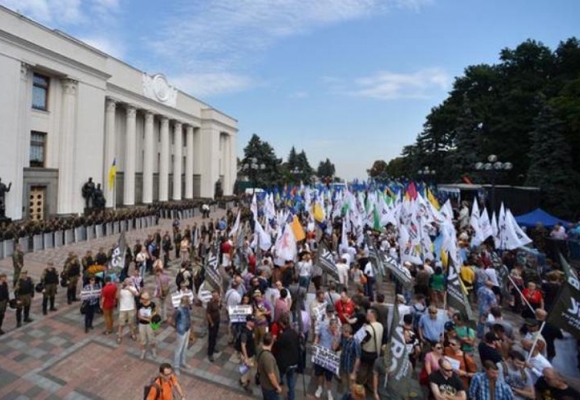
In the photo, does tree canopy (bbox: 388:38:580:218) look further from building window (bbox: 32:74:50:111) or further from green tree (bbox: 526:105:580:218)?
building window (bbox: 32:74:50:111)

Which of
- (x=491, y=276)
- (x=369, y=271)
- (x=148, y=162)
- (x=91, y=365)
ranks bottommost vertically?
(x=91, y=365)

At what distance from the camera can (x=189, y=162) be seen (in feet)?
158

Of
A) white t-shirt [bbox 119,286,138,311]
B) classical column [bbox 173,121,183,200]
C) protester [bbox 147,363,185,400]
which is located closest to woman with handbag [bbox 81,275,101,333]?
white t-shirt [bbox 119,286,138,311]

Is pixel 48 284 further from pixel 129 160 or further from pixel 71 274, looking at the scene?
pixel 129 160

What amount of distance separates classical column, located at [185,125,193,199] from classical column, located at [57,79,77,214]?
70.6 ft

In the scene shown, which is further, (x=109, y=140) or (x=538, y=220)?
(x=109, y=140)

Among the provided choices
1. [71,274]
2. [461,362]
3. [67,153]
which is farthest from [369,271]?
[67,153]

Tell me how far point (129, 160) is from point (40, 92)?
10.7 metres

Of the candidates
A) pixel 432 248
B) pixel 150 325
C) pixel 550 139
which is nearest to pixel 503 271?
pixel 432 248

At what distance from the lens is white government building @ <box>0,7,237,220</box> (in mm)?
22031

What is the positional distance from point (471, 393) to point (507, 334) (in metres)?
1.68

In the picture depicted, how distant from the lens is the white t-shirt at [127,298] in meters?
8.00

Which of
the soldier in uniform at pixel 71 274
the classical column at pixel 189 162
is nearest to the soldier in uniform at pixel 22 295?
the soldier in uniform at pixel 71 274

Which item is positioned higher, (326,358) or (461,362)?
(461,362)
